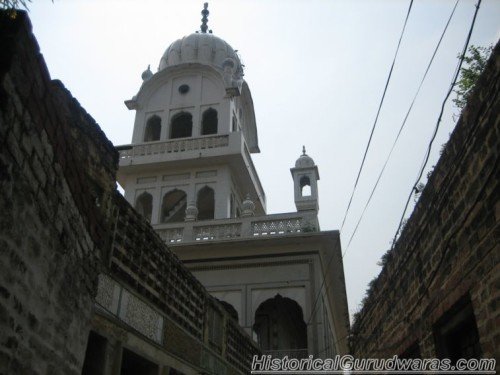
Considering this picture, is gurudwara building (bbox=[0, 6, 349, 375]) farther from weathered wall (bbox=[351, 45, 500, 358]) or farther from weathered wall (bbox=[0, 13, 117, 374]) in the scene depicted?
weathered wall (bbox=[351, 45, 500, 358])

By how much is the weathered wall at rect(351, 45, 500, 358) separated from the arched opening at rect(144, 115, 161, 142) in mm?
16200

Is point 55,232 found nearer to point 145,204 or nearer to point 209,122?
point 145,204

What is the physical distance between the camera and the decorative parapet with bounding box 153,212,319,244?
620 inches

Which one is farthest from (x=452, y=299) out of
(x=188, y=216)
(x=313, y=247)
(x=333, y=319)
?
(x=333, y=319)

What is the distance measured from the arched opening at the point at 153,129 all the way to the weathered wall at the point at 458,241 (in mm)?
16200

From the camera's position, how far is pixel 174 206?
20.4 meters

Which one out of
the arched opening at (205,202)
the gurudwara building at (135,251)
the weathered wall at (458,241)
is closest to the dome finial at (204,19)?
the gurudwara building at (135,251)

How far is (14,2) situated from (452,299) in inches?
172

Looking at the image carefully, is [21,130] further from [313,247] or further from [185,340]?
[313,247]

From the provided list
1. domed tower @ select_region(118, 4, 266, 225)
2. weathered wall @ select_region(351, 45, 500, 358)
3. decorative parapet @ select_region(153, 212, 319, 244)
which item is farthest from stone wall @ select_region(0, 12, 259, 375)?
→ domed tower @ select_region(118, 4, 266, 225)

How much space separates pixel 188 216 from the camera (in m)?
16.7

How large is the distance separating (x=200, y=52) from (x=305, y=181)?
958 centimetres

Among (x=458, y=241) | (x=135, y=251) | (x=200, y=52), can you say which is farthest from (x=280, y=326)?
(x=200, y=52)

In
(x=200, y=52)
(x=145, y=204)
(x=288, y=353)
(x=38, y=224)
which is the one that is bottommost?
(x=38, y=224)
